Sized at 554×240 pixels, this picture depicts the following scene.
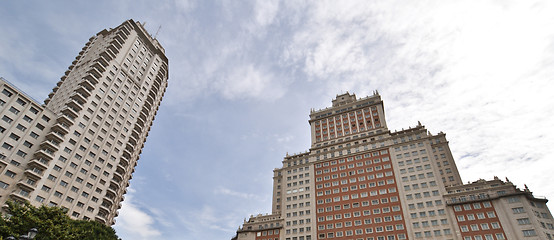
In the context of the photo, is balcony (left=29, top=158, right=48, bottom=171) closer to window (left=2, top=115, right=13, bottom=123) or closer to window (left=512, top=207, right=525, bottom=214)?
window (left=2, top=115, right=13, bottom=123)

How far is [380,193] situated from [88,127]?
78708 mm

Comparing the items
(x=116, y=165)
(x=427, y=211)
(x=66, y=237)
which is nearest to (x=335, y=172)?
(x=427, y=211)

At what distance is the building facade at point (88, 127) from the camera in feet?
199

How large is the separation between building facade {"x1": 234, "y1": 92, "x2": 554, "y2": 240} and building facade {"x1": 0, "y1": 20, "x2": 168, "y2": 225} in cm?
4318

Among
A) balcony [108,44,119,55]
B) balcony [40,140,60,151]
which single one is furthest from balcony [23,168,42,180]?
balcony [108,44,119,55]

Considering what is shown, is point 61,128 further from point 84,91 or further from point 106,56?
point 106,56

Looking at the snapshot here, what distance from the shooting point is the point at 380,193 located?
83438 millimetres

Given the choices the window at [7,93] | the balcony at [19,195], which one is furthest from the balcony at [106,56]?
the balcony at [19,195]

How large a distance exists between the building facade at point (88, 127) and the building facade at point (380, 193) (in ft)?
142

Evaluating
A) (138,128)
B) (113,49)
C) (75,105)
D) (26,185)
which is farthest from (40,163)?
(113,49)

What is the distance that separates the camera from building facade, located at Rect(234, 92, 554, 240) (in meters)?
68.0

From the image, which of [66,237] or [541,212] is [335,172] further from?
[66,237]

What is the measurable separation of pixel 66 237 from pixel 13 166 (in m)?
37.3

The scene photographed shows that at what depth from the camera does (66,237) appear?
34031mm
